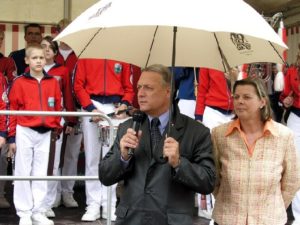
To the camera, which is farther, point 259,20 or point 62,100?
point 62,100

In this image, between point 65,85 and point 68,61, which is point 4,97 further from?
point 68,61

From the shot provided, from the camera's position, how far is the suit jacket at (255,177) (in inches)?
160

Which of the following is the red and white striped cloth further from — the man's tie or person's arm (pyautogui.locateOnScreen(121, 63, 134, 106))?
the man's tie

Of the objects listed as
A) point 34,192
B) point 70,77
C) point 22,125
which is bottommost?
point 34,192

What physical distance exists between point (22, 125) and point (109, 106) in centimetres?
101

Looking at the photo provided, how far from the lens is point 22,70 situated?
330 inches

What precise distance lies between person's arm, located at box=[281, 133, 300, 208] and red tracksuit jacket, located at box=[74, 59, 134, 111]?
3146 mm

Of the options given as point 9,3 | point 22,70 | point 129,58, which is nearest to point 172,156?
point 129,58

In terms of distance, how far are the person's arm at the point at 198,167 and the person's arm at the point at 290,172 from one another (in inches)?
23.3

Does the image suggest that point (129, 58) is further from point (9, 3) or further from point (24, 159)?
point (9, 3)

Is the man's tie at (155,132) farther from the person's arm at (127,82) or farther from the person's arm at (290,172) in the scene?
the person's arm at (127,82)

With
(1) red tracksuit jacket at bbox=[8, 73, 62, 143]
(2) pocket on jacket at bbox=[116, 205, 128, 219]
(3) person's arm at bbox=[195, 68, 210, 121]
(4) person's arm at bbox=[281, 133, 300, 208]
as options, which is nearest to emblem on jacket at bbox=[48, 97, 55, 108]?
(1) red tracksuit jacket at bbox=[8, 73, 62, 143]

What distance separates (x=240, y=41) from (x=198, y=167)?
1.14m

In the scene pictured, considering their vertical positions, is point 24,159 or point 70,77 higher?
point 70,77
